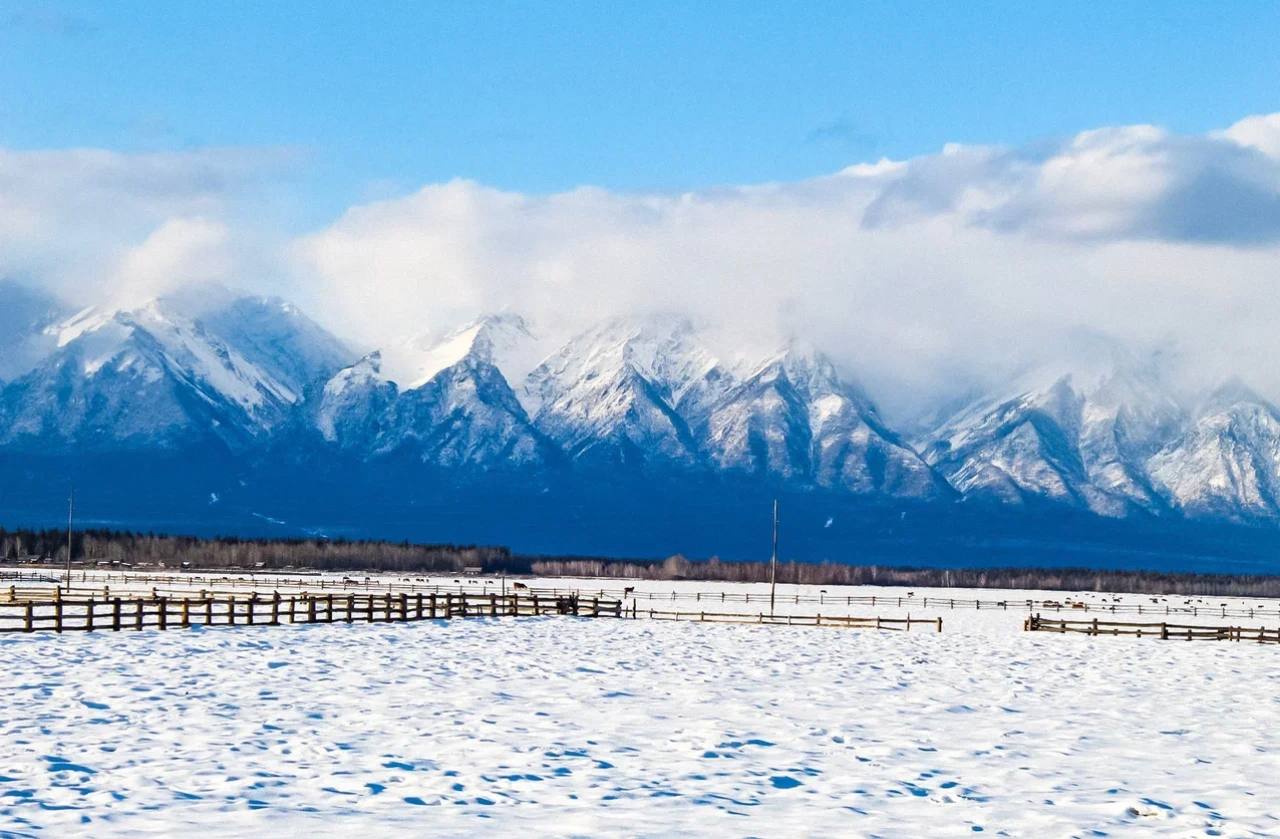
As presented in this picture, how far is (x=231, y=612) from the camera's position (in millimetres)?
59219

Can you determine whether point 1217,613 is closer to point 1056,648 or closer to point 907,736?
point 1056,648

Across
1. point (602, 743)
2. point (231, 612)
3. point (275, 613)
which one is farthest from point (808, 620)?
point (602, 743)

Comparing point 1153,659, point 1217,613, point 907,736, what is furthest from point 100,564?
point 907,736

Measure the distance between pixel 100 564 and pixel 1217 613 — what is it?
114668 mm

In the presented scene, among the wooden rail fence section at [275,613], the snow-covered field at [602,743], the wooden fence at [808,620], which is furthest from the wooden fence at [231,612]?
the wooden fence at [808,620]

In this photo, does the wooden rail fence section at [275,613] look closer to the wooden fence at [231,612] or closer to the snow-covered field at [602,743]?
the wooden fence at [231,612]

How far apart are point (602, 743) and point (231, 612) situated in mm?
29641

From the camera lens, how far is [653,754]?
31828 millimetres

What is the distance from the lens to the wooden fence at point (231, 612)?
2145 inches

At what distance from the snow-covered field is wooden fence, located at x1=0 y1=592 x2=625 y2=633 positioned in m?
1.79

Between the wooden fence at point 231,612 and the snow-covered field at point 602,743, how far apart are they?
5.88 feet

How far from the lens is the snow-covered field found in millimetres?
26109

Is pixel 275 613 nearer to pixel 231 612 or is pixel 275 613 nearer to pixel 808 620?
pixel 231 612

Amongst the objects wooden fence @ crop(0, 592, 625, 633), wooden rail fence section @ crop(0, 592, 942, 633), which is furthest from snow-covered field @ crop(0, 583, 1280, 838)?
wooden rail fence section @ crop(0, 592, 942, 633)
